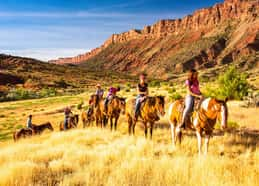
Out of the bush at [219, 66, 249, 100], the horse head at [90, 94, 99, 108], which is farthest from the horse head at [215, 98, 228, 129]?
the bush at [219, 66, 249, 100]

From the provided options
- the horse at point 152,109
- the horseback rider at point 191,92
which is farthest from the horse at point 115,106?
the horseback rider at point 191,92

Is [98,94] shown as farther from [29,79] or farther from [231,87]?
[29,79]

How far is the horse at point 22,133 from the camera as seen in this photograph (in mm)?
20234

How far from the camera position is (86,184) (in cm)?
665

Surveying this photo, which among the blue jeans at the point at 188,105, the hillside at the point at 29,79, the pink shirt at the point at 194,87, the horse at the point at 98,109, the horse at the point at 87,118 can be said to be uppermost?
the hillside at the point at 29,79

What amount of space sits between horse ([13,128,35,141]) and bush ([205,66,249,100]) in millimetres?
14494

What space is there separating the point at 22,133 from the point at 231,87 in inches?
684

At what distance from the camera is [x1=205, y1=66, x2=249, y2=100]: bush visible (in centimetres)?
2736

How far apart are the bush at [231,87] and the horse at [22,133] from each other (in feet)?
47.6

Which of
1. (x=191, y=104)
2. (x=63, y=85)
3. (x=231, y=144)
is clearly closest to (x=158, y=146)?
(x=191, y=104)

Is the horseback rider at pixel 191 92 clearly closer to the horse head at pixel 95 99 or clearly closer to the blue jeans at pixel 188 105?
the blue jeans at pixel 188 105

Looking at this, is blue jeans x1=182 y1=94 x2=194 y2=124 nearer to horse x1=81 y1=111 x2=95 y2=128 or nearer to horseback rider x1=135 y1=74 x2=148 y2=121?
horseback rider x1=135 y1=74 x2=148 y2=121

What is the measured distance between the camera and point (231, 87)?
27.8 m

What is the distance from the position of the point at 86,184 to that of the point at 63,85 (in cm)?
10532
